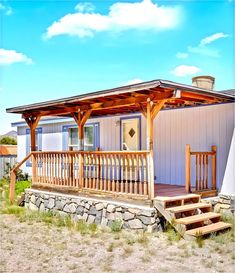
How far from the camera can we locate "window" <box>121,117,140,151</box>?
9961 millimetres

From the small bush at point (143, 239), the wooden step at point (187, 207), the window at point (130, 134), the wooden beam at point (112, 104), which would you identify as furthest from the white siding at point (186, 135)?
the small bush at point (143, 239)

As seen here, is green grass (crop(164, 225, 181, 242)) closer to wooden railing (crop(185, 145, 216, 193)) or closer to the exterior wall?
wooden railing (crop(185, 145, 216, 193))

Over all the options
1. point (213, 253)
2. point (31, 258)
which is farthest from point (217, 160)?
point (31, 258)

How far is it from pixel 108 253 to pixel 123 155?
2.36m

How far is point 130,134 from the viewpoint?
1022 cm

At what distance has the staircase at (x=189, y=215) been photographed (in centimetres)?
586

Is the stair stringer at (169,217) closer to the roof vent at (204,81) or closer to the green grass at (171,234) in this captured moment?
the green grass at (171,234)

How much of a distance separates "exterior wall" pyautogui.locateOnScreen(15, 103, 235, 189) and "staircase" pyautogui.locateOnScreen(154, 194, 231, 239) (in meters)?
1.48

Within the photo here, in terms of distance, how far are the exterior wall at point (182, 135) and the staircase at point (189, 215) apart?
148 centimetres

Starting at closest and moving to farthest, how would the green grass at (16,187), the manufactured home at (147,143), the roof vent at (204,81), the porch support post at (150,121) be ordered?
the porch support post at (150,121) → the manufactured home at (147,143) → the roof vent at (204,81) → the green grass at (16,187)

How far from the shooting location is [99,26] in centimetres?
1059

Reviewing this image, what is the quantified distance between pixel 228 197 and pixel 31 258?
4.83 m

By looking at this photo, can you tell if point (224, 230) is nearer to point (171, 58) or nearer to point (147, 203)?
point (147, 203)

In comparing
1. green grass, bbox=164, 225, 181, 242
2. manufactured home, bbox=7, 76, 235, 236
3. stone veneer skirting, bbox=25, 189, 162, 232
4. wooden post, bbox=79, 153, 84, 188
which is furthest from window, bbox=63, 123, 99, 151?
green grass, bbox=164, 225, 181, 242
